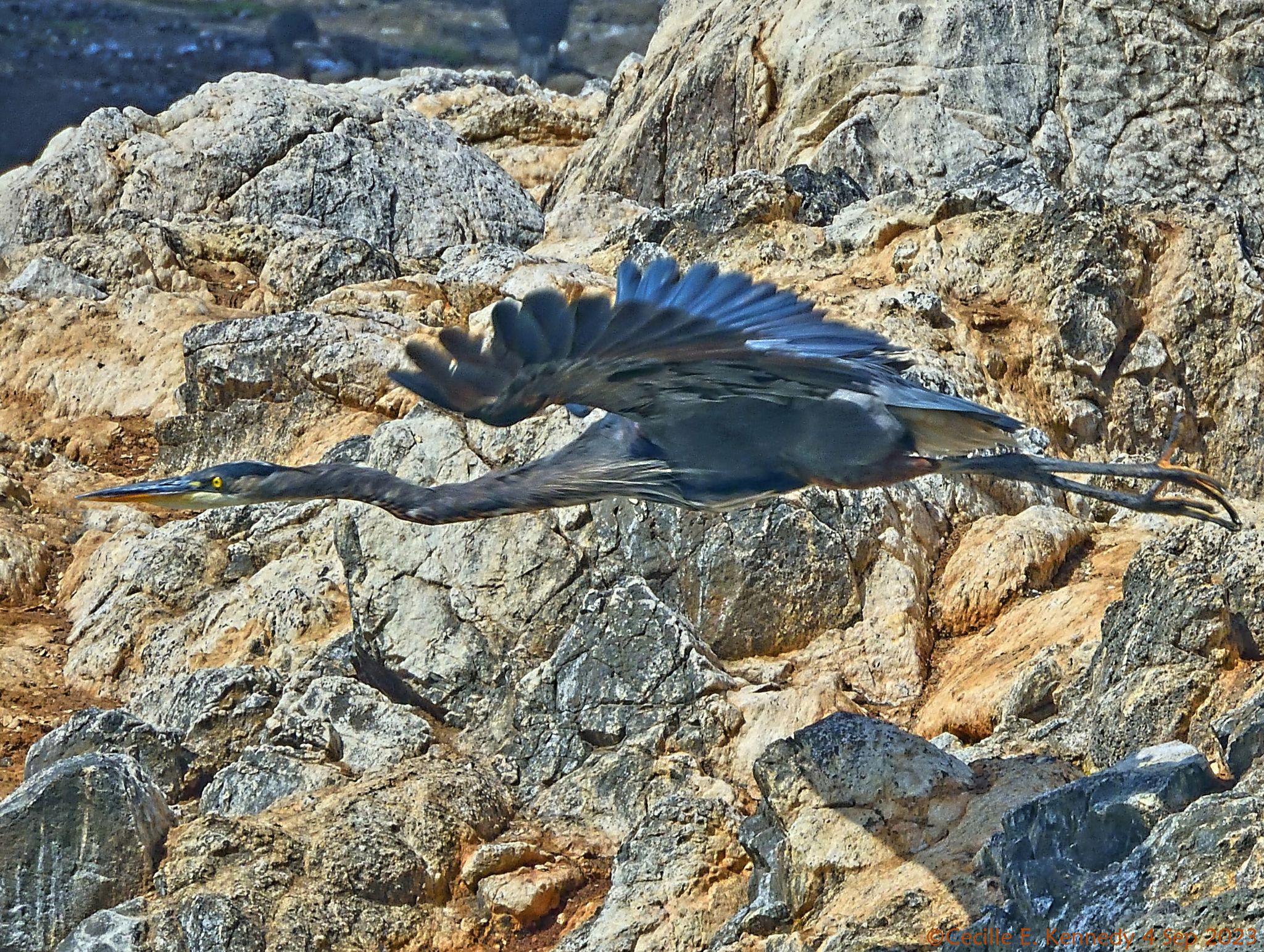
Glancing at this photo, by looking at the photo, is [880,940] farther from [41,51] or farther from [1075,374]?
[41,51]

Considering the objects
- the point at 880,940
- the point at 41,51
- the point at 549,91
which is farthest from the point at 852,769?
the point at 41,51

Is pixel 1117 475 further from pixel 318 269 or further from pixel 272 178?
pixel 272 178

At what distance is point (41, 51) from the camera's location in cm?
1642

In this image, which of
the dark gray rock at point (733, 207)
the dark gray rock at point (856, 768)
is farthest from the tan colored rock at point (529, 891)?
the dark gray rock at point (733, 207)

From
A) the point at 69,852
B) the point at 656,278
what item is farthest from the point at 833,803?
the point at 69,852

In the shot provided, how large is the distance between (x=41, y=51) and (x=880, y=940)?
14213 mm

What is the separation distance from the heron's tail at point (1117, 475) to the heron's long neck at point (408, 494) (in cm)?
136

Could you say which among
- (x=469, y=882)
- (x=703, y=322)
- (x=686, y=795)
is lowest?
(x=469, y=882)

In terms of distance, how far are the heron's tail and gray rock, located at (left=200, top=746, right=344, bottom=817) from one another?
106 inches

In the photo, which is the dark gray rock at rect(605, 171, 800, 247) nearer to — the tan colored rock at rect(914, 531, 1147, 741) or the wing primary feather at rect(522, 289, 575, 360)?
the tan colored rock at rect(914, 531, 1147, 741)

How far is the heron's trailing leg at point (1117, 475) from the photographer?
202 inches

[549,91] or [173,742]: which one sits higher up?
[549,91]

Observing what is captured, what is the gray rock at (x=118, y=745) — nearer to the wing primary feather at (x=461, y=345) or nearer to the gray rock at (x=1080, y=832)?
the wing primary feather at (x=461, y=345)

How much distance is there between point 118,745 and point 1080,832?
148 inches
